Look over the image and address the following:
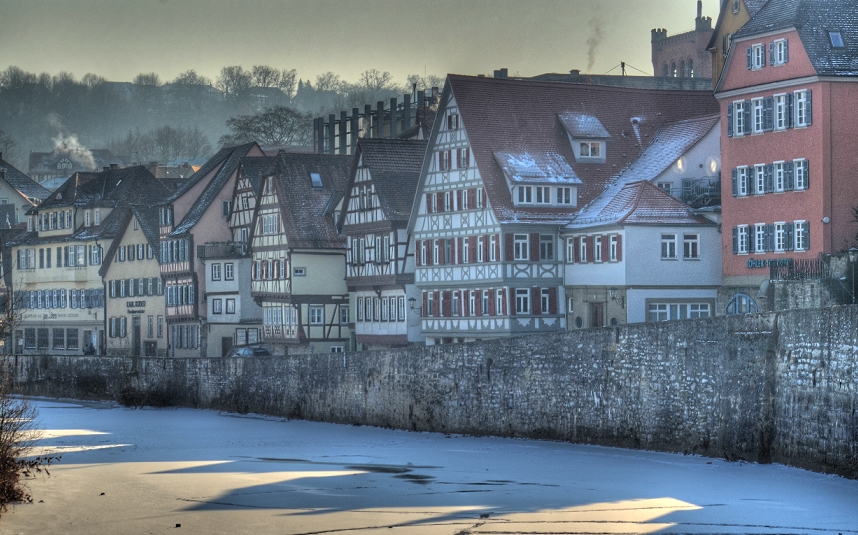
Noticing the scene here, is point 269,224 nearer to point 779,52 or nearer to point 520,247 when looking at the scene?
point 520,247

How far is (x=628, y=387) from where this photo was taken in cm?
3388

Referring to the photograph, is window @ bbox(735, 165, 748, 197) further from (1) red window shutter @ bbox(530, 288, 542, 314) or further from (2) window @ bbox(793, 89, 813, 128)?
(1) red window shutter @ bbox(530, 288, 542, 314)

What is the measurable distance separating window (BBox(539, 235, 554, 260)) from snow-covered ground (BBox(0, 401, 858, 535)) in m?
14.7

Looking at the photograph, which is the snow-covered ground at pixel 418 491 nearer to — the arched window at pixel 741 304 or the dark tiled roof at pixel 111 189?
the arched window at pixel 741 304

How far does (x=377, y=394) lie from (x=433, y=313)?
1368 centimetres

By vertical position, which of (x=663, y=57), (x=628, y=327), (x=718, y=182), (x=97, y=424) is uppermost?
(x=663, y=57)

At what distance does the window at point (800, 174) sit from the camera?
149 feet

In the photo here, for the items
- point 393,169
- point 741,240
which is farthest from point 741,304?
point 393,169

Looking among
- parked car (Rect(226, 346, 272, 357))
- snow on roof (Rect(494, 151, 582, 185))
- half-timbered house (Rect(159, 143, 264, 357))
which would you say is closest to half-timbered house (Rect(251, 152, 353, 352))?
parked car (Rect(226, 346, 272, 357))

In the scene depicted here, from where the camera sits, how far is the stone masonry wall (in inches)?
1096

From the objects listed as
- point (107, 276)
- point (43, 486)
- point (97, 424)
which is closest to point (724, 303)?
point (97, 424)

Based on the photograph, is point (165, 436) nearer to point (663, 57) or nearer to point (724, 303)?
point (724, 303)

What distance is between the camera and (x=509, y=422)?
3822cm

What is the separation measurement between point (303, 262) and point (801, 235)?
24.8m
